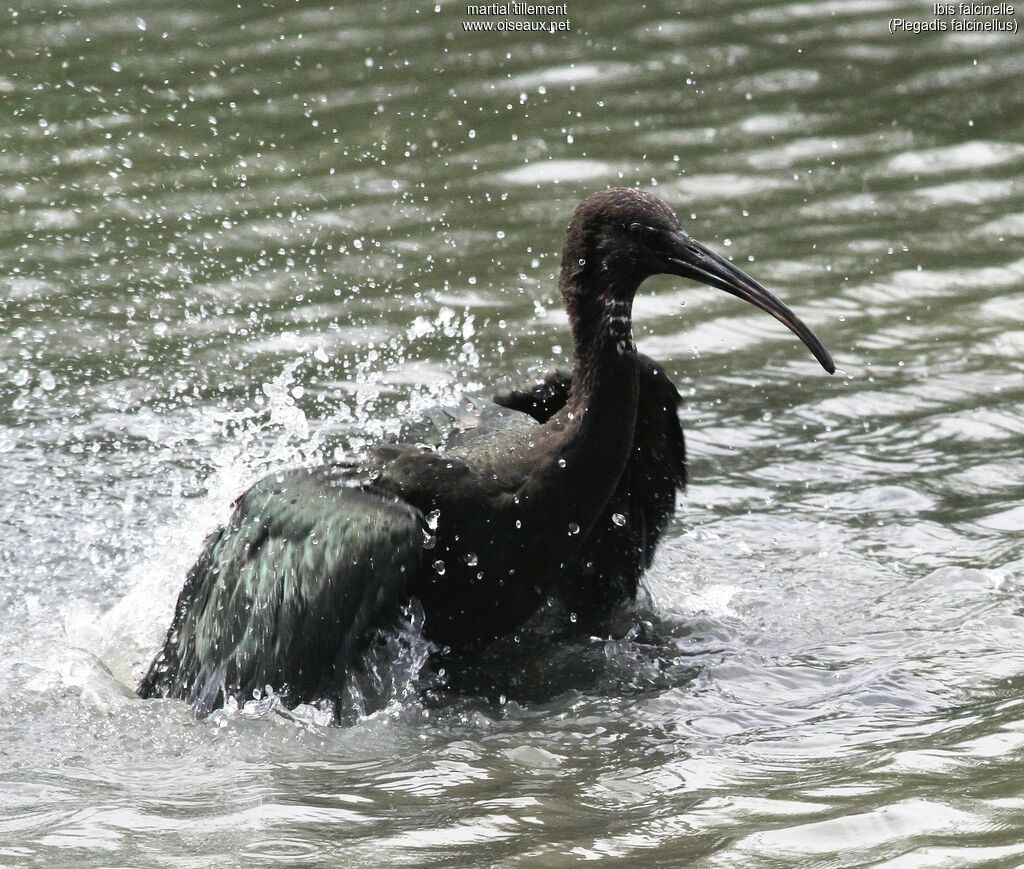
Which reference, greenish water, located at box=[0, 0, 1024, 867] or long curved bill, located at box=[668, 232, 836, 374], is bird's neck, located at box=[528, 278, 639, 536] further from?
greenish water, located at box=[0, 0, 1024, 867]

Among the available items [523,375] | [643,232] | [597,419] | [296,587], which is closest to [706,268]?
[643,232]

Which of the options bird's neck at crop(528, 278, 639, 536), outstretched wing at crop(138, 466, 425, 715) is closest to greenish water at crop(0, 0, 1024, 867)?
outstretched wing at crop(138, 466, 425, 715)

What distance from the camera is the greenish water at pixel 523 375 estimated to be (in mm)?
4871

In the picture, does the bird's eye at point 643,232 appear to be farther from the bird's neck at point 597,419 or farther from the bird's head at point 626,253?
the bird's neck at point 597,419

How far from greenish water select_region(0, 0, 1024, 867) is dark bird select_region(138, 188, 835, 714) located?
0.85 feet

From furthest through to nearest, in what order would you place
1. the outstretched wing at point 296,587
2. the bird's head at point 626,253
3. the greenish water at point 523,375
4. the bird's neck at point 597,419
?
the bird's head at point 626,253
the bird's neck at point 597,419
the outstretched wing at point 296,587
the greenish water at point 523,375

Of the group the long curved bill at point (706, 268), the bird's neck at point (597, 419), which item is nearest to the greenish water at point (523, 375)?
the bird's neck at point (597, 419)

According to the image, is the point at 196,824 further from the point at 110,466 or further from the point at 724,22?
the point at 724,22

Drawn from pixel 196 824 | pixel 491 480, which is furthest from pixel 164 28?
pixel 196 824

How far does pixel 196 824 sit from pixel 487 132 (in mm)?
6687

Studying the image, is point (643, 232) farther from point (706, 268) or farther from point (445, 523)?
point (445, 523)

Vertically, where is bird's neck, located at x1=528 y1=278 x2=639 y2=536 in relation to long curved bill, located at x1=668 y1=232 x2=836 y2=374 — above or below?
below

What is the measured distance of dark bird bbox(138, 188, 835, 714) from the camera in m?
5.39

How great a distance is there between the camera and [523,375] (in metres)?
6.50
